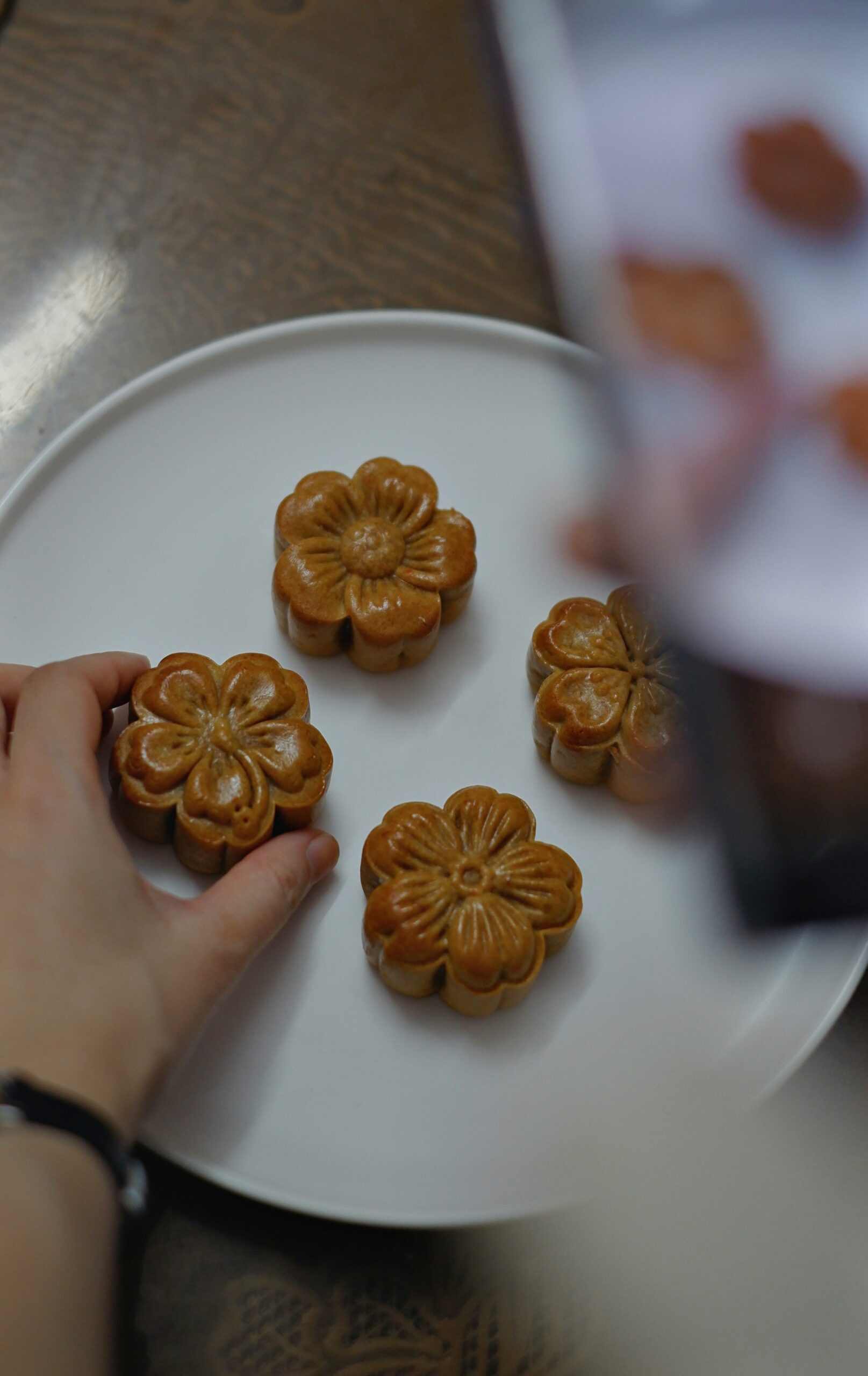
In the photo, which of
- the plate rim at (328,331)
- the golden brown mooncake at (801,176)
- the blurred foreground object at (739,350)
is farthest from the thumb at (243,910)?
the golden brown mooncake at (801,176)

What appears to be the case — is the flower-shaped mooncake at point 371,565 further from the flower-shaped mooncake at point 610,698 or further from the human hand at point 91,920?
the human hand at point 91,920

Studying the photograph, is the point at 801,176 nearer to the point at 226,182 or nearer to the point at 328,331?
the point at 328,331

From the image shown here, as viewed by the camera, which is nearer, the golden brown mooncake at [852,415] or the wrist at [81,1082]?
the wrist at [81,1082]

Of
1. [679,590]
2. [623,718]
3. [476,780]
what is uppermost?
[679,590]

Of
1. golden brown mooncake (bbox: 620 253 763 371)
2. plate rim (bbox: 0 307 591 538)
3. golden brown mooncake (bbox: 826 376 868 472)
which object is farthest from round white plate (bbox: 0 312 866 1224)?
golden brown mooncake (bbox: 826 376 868 472)

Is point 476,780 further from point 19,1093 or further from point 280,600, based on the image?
point 19,1093

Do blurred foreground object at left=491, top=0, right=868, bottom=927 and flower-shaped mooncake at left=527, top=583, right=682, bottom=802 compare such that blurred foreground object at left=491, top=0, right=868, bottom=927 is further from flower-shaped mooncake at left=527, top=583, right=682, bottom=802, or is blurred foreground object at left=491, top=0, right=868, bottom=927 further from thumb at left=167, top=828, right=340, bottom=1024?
thumb at left=167, top=828, right=340, bottom=1024

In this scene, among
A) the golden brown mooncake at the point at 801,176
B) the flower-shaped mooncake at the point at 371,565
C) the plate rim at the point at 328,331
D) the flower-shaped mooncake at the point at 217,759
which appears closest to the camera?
the flower-shaped mooncake at the point at 217,759

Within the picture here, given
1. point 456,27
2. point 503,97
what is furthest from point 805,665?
point 456,27
